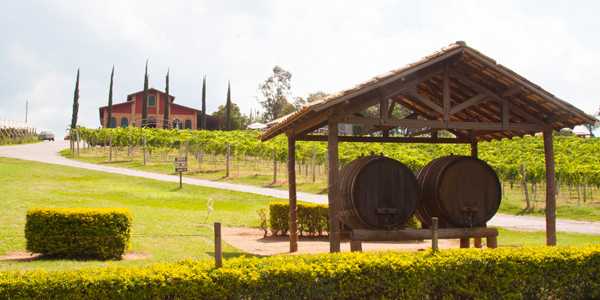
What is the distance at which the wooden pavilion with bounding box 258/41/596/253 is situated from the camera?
7020 mm

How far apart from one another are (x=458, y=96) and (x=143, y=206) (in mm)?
10174

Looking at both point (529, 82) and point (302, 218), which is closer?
point (529, 82)

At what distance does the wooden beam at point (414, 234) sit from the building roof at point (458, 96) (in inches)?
68.6

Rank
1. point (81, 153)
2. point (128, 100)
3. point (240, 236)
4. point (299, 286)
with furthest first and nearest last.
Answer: point (128, 100) → point (81, 153) → point (240, 236) → point (299, 286)

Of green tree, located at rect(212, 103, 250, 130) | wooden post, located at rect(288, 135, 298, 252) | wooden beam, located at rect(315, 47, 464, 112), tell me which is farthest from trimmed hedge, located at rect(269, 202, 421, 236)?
green tree, located at rect(212, 103, 250, 130)

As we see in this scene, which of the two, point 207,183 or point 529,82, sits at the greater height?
point 529,82

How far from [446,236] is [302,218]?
15.5 ft

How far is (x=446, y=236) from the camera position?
8023 millimetres

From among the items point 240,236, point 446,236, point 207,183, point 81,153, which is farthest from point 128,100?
point 446,236

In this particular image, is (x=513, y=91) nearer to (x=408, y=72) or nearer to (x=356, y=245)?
(x=408, y=72)

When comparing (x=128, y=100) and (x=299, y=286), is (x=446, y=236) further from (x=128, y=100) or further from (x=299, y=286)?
(x=128, y=100)

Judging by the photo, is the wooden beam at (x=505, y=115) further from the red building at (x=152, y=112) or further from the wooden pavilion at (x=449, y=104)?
the red building at (x=152, y=112)

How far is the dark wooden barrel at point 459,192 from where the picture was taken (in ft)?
26.7

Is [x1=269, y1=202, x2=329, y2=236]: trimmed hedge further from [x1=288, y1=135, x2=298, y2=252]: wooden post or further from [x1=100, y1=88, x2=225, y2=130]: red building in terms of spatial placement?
[x1=100, y1=88, x2=225, y2=130]: red building
